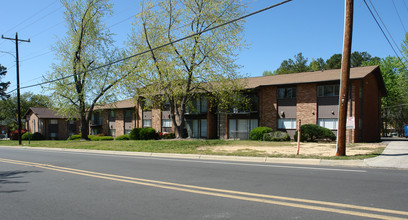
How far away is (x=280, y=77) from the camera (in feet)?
99.8

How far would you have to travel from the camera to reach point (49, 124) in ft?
174

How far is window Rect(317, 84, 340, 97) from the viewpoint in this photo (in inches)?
986

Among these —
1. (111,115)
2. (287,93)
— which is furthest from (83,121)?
(287,93)

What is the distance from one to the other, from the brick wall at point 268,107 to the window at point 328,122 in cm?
411

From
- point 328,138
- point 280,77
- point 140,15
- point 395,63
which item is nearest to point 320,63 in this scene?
point 395,63

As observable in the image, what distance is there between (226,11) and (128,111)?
946 inches

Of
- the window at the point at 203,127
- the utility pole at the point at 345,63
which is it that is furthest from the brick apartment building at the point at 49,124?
the utility pole at the point at 345,63

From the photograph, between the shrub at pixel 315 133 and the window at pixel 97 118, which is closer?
the shrub at pixel 315 133

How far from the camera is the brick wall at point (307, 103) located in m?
25.9

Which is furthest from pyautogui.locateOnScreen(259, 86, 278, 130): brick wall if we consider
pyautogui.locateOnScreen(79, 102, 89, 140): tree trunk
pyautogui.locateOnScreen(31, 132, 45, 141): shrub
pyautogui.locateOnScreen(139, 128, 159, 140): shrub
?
pyautogui.locateOnScreen(31, 132, 45, 141): shrub

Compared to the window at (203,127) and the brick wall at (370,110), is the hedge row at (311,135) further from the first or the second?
the window at (203,127)

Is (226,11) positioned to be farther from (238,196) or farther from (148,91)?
(238,196)

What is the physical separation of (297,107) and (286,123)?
73.2 inches

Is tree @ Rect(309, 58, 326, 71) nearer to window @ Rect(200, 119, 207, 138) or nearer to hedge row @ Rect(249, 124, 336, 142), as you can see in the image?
window @ Rect(200, 119, 207, 138)
